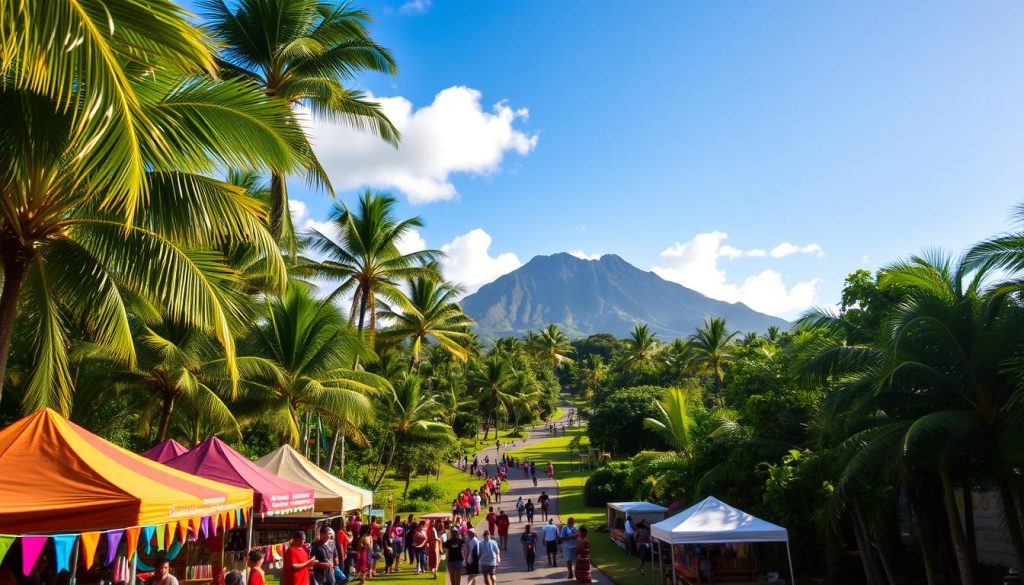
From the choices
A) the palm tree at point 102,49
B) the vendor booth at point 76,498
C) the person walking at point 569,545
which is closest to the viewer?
the palm tree at point 102,49

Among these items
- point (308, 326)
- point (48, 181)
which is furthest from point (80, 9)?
point (308, 326)

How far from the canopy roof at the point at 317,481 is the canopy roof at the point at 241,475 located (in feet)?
5.92

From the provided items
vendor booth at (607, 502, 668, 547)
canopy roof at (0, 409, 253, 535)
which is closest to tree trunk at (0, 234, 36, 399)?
canopy roof at (0, 409, 253, 535)

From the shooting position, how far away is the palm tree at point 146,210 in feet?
22.5

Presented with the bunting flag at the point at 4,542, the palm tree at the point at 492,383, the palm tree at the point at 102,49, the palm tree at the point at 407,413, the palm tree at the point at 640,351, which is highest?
the palm tree at the point at 640,351

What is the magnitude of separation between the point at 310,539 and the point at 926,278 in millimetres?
14718

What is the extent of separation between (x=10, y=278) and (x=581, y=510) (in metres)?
27.3

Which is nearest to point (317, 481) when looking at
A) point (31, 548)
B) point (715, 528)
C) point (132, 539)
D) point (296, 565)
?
point (296, 565)

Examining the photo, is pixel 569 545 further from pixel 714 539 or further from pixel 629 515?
pixel 714 539

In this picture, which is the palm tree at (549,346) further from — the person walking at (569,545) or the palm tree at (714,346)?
the person walking at (569,545)

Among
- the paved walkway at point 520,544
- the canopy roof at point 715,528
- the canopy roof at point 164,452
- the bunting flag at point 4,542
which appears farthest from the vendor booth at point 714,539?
the bunting flag at point 4,542

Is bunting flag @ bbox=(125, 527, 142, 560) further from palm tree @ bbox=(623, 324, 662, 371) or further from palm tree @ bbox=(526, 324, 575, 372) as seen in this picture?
palm tree @ bbox=(526, 324, 575, 372)

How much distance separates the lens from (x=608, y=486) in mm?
31078

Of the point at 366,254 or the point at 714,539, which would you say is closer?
the point at 714,539
